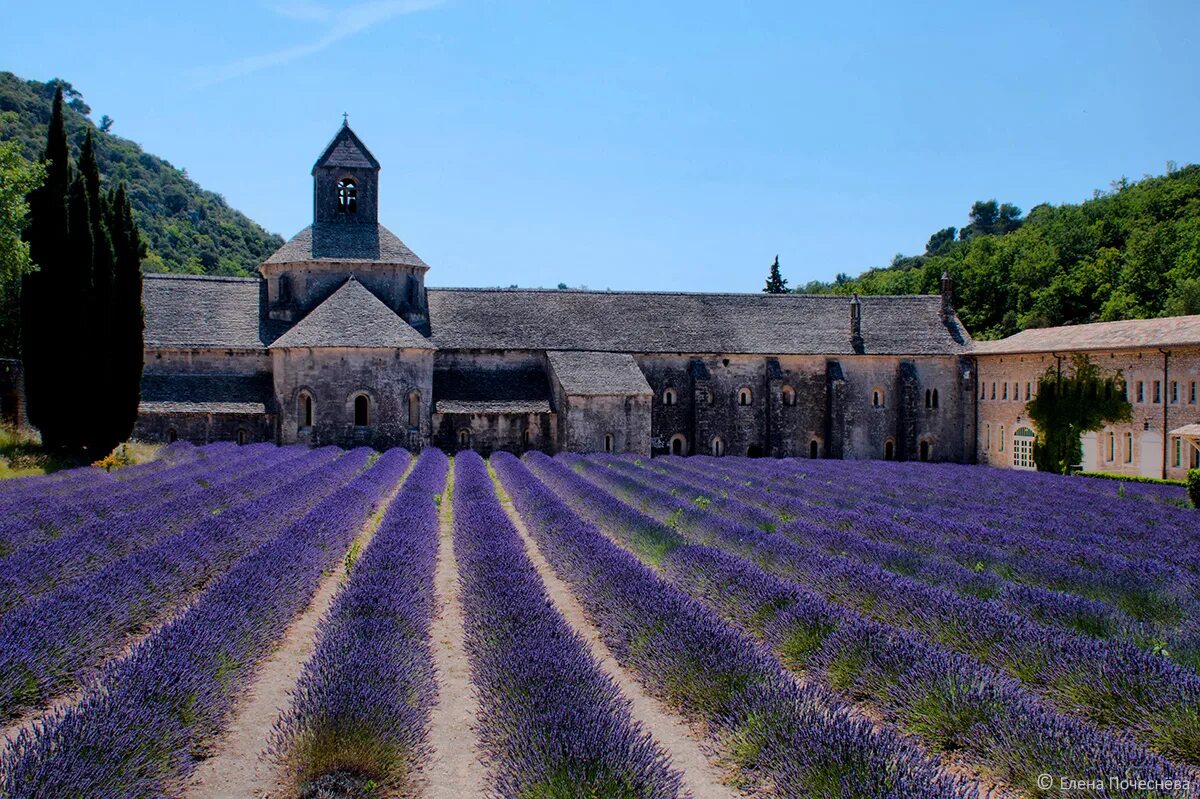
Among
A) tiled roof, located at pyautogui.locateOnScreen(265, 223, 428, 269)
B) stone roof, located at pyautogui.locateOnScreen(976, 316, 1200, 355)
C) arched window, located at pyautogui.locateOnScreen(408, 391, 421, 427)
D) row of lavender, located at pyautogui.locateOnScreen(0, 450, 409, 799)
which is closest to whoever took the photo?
row of lavender, located at pyautogui.locateOnScreen(0, 450, 409, 799)

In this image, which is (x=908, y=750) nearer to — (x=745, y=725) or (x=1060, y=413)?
(x=745, y=725)

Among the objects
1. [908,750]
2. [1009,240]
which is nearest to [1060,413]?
[908,750]

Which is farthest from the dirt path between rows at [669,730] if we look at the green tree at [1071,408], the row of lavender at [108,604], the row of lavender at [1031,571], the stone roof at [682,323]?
the stone roof at [682,323]

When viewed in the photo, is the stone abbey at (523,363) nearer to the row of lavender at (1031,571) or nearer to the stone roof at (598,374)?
the stone roof at (598,374)

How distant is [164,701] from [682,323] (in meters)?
33.8

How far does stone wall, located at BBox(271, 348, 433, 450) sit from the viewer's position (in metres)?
31.2

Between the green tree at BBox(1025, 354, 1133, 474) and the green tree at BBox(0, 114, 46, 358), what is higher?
the green tree at BBox(0, 114, 46, 358)

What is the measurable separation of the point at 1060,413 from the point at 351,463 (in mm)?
23858

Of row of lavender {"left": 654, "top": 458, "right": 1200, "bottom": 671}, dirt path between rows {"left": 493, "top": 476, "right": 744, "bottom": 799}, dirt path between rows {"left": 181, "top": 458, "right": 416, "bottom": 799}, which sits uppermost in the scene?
row of lavender {"left": 654, "top": 458, "right": 1200, "bottom": 671}

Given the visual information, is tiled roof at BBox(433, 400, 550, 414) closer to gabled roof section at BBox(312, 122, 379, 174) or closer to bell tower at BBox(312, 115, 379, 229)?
bell tower at BBox(312, 115, 379, 229)

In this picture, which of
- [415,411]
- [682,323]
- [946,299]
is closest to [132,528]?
[415,411]

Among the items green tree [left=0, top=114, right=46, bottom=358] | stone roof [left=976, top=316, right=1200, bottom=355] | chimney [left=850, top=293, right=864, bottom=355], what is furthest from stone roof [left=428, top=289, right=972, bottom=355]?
green tree [left=0, top=114, right=46, bottom=358]

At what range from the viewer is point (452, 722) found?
659cm

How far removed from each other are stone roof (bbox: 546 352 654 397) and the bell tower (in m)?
10.3
